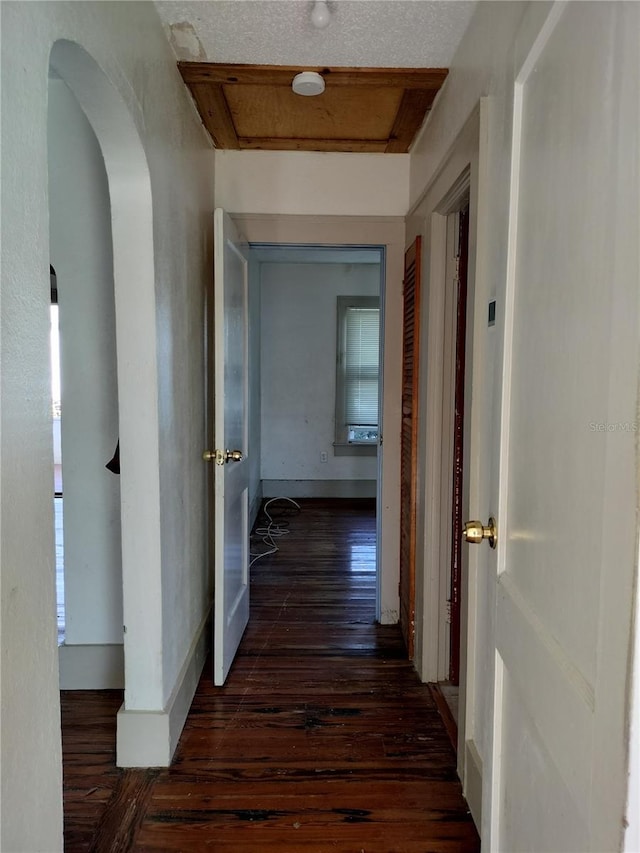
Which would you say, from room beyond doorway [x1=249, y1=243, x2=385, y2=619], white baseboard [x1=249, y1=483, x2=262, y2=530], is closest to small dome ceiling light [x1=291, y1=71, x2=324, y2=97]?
white baseboard [x1=249, y1=483, x2=262, y2=530]

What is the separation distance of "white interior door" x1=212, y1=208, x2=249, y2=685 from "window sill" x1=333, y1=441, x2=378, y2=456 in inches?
122

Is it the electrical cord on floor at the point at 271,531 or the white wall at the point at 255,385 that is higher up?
the white wall at the point at 255,385

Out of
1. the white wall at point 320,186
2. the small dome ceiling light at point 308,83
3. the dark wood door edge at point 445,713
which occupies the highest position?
the small dome ceiling light at point 308,83

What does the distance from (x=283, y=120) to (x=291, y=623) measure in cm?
242

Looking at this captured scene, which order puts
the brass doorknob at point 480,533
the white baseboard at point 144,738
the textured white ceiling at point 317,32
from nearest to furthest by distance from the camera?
the brass doorknob at point 480,533, the textured white ceiling at point 317,32, the white baseboard at point 144,738

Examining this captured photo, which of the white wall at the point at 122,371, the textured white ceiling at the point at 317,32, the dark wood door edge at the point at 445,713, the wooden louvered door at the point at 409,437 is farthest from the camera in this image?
the wooden louvered door at the point at 409,437

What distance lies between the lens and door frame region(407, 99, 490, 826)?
165cm

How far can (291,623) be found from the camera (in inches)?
117

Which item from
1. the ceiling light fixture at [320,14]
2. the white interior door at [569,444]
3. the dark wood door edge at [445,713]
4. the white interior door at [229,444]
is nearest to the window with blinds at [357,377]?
the white interior door at [229,444]

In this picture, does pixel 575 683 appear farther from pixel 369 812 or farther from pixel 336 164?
pixel 336 164

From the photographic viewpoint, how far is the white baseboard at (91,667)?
2.30 meters

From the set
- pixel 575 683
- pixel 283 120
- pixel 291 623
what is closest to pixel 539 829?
pixel 575 683

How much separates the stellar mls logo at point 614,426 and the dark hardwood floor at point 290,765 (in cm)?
142

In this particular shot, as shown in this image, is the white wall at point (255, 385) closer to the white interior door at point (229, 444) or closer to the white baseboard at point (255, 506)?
the white baseboard at point (255, 506)
